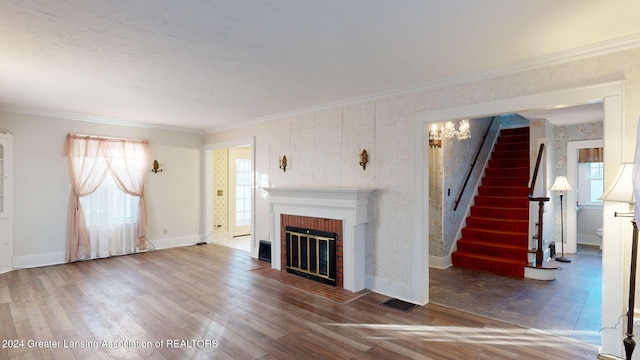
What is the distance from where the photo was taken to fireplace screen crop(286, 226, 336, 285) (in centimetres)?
445

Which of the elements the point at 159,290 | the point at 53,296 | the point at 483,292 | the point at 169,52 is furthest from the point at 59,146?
the point at 483,292

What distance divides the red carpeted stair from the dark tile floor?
269 millimetres

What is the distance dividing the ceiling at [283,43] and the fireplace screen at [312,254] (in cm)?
196

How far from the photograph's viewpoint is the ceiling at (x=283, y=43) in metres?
2.10

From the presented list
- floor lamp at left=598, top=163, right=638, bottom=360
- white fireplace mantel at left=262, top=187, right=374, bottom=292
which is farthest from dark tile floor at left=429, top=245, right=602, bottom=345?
white fireplace mantel at left=262, top=187, right=374, bottom=292

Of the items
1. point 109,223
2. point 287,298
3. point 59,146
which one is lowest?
point 287,298

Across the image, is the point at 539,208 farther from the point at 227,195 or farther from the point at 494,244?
the point at 227,195

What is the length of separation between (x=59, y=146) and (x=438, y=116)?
598cm

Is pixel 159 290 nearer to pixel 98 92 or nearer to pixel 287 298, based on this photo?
pixel 287 298

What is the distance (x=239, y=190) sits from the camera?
8250 mm

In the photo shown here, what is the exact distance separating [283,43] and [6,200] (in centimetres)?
522

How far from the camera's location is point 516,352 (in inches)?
107

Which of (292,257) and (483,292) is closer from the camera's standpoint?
(483,292)

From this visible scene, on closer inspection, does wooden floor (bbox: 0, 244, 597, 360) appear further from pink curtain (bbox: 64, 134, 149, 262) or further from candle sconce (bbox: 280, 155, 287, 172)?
candle sconce (bbox: 280, 155, 287, 172)
